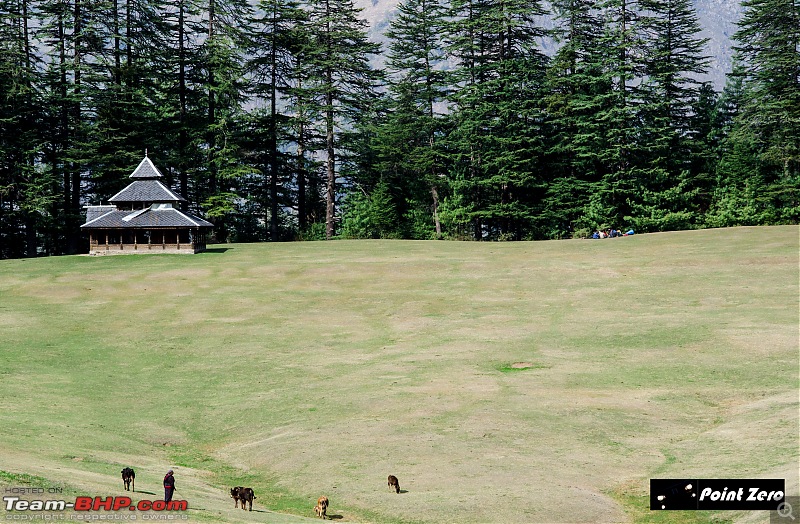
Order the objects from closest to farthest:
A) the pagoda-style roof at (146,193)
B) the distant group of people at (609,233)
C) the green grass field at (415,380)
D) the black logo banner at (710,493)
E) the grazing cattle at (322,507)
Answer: the black logo banner at (710,493), the grazing cattle at (322,507), the green grass field at (415,380), the pagoda-style roof at (146,193), the distant group of people at (609,233)

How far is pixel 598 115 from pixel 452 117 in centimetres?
1557

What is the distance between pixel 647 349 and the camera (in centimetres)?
3203

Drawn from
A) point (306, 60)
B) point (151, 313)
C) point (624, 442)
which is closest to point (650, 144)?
point (306, 60)

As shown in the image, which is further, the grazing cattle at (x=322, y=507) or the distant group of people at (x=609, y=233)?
the distant group of people at (x=609, y=233)

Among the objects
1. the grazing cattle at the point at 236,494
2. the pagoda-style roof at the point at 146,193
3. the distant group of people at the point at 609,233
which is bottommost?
the grazing cattle at the point at 236,494

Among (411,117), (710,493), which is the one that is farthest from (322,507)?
(411,117)

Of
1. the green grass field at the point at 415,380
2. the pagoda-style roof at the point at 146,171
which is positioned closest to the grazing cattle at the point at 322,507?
the green grass field at the point at 415,380

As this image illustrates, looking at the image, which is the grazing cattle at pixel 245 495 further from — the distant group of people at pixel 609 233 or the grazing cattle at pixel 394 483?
the distant group of people at pixel 609 233

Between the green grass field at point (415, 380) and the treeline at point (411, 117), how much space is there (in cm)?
2017

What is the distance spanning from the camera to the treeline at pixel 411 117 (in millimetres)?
70625

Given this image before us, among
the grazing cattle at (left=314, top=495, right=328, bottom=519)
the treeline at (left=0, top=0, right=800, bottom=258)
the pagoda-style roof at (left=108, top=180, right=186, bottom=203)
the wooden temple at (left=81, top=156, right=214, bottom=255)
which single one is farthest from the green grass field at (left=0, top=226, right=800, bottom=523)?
the treeline at (left=0, top=0, right=800, bottom=258)

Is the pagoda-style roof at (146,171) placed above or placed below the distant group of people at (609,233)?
above

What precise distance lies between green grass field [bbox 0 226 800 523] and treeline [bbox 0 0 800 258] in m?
20.2

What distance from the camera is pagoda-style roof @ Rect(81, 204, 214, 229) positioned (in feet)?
206
